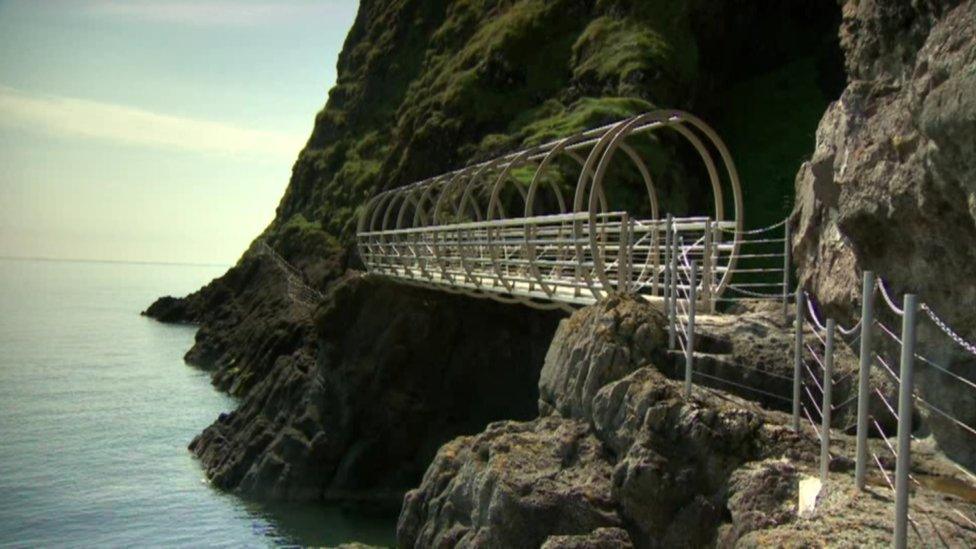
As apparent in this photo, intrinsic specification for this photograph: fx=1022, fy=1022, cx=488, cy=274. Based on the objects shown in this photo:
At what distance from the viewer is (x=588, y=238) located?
15.6 meters

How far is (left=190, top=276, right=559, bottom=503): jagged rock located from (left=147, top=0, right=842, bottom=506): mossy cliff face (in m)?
0.06

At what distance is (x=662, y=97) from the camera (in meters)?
40.0

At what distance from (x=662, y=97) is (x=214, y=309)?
48987 millimetres

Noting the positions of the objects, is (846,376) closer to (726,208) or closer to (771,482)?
(771,482)

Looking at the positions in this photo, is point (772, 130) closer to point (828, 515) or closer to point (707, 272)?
point (707, 272)

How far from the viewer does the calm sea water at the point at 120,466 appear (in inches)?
1076

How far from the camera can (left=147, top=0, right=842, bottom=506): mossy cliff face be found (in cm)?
3117

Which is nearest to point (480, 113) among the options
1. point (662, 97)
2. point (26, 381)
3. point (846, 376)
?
point (662, 97)

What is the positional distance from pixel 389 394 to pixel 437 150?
18.7m

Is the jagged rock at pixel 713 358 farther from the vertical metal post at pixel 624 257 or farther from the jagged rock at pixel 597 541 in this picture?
the jagged rock at pixel 597 541

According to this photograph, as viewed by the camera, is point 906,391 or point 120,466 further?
point 120,466

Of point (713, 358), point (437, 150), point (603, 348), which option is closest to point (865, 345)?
point (713, 358)

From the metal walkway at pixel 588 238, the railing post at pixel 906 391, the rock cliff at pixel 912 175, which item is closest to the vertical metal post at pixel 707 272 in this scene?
the metal walkway at pixel 588 238

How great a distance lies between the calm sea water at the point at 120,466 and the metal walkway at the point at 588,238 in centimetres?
795
